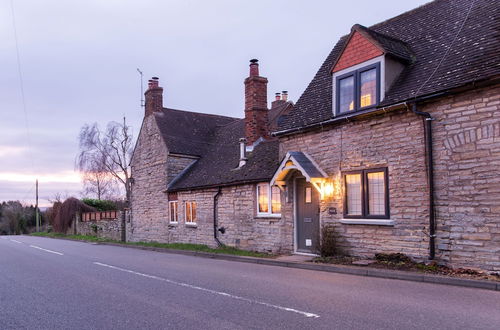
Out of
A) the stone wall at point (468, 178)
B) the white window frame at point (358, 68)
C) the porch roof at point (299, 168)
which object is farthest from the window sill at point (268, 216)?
the stone wall at point (468, 178)

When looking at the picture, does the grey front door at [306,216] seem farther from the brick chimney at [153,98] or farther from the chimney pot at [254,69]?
the brick chimney at [153,98]

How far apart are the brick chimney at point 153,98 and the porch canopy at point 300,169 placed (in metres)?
14.0

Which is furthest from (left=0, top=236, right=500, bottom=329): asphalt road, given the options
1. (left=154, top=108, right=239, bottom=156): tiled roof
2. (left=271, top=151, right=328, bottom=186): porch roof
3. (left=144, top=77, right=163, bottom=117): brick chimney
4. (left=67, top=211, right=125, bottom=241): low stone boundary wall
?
(left=67, top=211, right=125, bottom=241): low stone boundary wall

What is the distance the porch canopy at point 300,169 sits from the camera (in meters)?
14.0

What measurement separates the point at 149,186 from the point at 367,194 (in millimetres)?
16270

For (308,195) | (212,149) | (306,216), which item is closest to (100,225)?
(212,149)

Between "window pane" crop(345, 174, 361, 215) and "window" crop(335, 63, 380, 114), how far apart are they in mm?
2068

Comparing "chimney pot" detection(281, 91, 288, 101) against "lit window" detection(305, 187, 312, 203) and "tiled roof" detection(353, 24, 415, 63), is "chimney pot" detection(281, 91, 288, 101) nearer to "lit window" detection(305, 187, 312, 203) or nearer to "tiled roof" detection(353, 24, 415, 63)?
"lit window" detection(305, 187, 312, 203)

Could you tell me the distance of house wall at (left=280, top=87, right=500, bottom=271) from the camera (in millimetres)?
10328

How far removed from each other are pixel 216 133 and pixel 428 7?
15.8m

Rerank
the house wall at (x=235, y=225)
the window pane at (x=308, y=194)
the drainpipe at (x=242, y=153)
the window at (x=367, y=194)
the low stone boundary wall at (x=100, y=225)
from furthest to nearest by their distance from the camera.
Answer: the low stone boundary wall at (x=100, y=225) < the drainpipe at (x=242, y=153) < the house wall at (x=235, y=225) < the window pane at (x=308, y=194) < the window at (x=367, y=194)

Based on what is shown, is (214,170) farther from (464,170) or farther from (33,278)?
(464,170)

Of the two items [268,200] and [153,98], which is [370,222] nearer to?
[268,200]

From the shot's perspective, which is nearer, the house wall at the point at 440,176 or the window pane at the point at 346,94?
the house wall at the point at 440,176
